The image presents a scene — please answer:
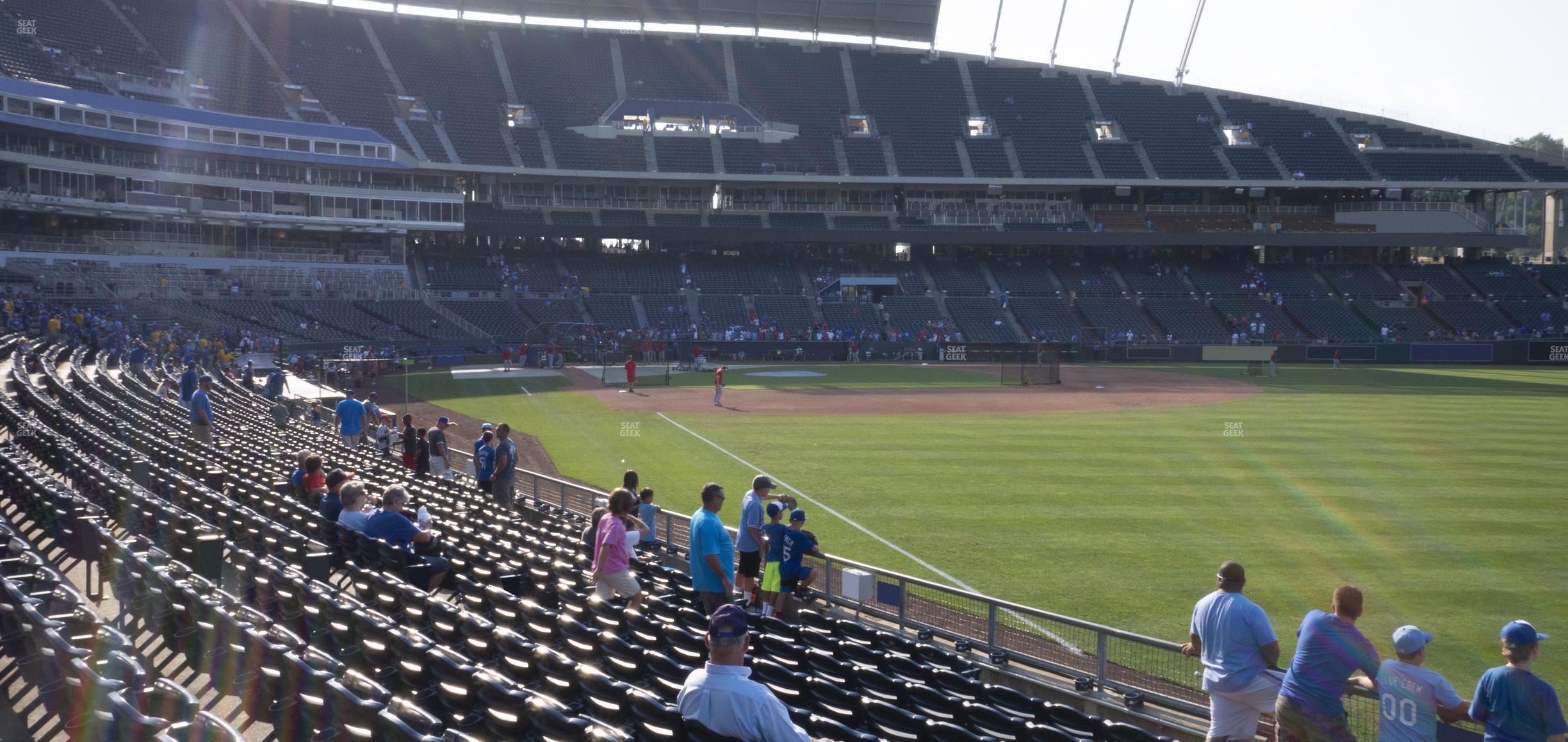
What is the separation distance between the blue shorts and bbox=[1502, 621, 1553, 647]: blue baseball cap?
648 centimetres

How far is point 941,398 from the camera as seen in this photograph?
40.8 meters

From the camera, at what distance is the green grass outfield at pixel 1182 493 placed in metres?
14.2

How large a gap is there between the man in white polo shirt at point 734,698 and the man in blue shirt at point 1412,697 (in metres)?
3.69

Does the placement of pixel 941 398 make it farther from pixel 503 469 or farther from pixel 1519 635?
pixel 1519 635

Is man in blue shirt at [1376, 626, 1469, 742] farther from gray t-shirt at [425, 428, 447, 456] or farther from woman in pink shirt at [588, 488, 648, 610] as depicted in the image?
gray t-shirt at [425, 428, 447, 456]

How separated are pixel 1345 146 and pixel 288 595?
81.8 m

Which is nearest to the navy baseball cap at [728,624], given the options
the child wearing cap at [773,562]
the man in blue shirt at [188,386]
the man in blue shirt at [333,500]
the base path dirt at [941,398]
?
the child wearing cap at [773,562]

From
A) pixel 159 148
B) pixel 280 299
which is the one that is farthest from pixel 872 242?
pixel 159 148

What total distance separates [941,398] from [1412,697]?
3448cm

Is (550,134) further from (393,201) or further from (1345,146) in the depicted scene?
(1345,146)

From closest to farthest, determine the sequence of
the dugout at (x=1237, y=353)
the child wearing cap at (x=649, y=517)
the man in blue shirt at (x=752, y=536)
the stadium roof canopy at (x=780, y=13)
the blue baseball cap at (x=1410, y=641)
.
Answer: the blue baseball cap at (x=1410, y=641), the man in blue shirt at (x=752, y=536), the child wearing cap at (x=649, y=517), the dugout at (x=1237, y=353), the stadium roof canopy at (x=780, y=13)

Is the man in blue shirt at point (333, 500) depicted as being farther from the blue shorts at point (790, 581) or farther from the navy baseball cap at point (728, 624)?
the navy baseball cap at point (728, 624)

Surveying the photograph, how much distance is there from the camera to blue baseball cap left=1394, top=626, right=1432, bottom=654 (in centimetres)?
637

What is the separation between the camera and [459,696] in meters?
6.21
